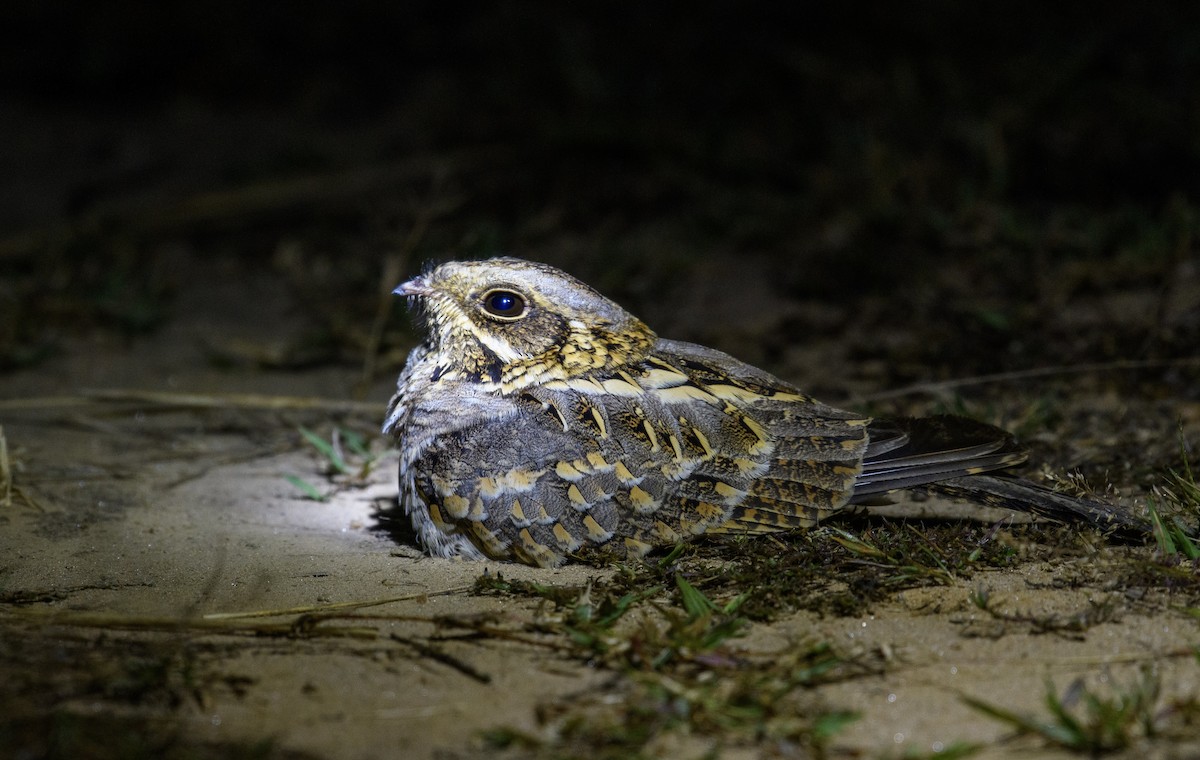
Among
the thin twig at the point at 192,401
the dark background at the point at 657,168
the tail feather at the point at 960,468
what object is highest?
the dark background at the point at 657,168

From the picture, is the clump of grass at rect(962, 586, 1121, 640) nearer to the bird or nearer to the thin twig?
the bird

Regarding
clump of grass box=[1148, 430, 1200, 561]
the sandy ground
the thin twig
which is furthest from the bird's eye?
clump of grass box=[1148, 430, 1200, 561]

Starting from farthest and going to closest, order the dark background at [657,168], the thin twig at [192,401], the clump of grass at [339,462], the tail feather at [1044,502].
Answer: the dark background at [657,168]
the thin twig at [192,401]
the clump of grass at [339,462]
the tail feather at [1044,502]

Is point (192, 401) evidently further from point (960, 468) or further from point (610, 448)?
point (960, 468)

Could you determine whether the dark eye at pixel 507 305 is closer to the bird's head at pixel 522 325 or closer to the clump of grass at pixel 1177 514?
the bird's head at pixel 522 325

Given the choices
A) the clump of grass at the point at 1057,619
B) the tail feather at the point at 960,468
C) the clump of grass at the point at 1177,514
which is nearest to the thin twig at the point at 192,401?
the tail feather at the point at 960,468

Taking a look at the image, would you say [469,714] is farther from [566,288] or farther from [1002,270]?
[1002,270]

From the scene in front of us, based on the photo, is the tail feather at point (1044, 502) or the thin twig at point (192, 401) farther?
the thin twig at point (192, 401)

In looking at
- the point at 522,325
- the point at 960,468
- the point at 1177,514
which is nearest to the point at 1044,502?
the point at 960,468
